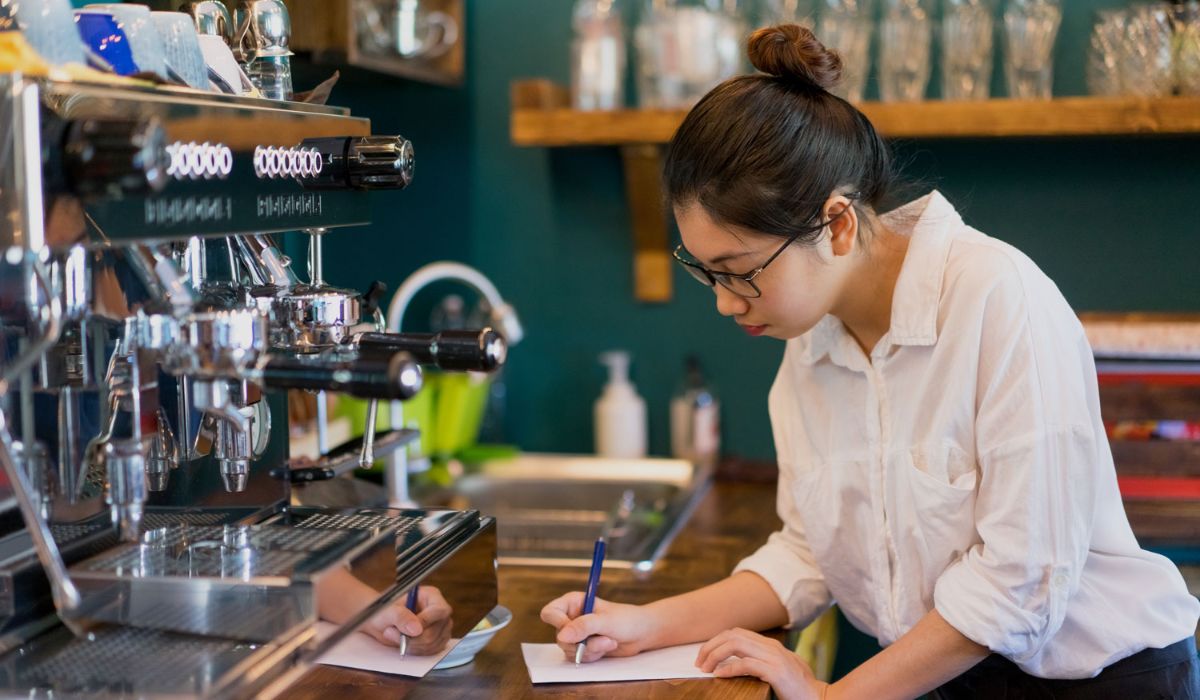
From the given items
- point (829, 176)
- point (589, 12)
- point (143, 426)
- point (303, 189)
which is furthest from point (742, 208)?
point (589, 12)

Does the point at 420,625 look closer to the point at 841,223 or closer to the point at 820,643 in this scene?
the point at 841,223

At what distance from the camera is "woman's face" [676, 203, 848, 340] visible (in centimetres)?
140

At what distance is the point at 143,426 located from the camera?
1.11 metres

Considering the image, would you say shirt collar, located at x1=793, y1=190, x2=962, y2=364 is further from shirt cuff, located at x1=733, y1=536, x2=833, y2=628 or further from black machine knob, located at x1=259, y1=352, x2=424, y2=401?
black machine knob, located at x1=259, y1=352, x2=424, y2=401

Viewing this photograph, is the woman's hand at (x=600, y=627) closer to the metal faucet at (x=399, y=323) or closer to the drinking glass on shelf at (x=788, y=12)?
the metal faucet at (x=399, y=323)

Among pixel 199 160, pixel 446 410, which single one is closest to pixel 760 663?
pixel 199 160

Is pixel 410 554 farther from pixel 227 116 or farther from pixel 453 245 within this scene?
pixel 453 245

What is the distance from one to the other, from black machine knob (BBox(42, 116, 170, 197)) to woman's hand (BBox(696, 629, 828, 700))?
0.76m

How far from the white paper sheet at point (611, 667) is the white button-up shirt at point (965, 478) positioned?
21 cm

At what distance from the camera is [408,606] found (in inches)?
48.4

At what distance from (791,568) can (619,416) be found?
3.21 feet

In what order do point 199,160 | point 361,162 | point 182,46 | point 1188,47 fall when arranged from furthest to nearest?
point 1188,47
point 361,162
point 182,46
point 199,160

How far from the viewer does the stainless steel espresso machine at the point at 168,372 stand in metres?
0.90

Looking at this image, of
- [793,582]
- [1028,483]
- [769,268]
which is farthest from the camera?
[793,582]
